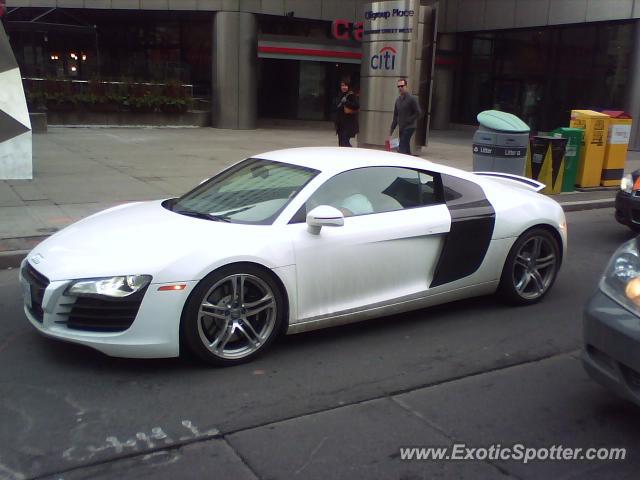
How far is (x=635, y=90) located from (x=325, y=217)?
19451 millimetres

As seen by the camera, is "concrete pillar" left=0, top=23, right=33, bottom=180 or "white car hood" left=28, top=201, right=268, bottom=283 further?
"concrete pillar" left=0, top=23, right=33, bottom=180

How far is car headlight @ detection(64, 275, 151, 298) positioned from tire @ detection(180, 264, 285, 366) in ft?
1.07

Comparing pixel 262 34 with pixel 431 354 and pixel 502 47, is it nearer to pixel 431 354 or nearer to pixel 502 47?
pixel 502 47

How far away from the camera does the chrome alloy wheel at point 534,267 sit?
5762 mm

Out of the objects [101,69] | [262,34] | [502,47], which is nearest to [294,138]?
[262,34]

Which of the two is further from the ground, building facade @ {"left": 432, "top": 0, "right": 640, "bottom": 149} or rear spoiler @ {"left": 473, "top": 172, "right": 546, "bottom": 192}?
building facade @ {"left": 432, "top": 0, "right": 640, "bottom": 149}

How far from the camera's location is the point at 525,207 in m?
5.70

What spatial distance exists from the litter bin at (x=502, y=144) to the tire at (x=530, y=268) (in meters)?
5.50

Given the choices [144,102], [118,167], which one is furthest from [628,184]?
[144,102]

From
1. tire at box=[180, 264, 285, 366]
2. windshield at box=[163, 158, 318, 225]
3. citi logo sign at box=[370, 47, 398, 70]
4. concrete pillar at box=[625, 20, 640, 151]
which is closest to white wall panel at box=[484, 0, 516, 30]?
concrete pillar at box=[625, 20, 640, 151]

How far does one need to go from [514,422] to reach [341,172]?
2175mm

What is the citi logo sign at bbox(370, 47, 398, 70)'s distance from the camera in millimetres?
16859

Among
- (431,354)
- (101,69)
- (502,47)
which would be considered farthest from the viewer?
(502,47)

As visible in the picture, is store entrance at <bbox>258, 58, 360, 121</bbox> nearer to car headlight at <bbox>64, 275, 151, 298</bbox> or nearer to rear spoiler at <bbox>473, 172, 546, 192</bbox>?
rear spoiler at <bbox>473, 172, 546, 192</bbox>
